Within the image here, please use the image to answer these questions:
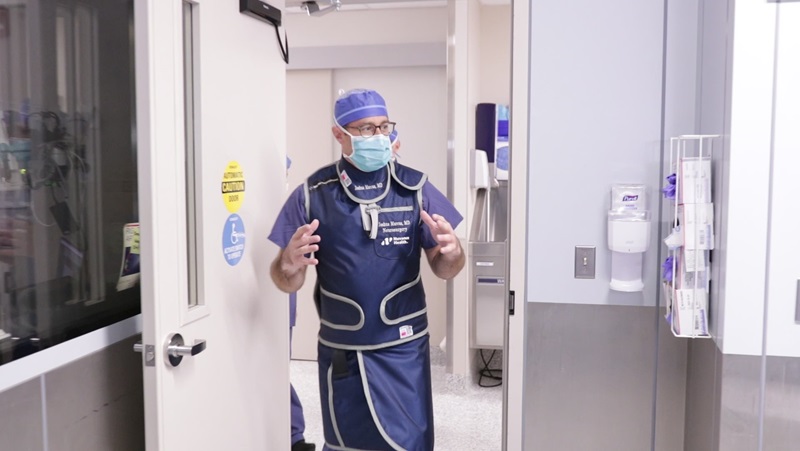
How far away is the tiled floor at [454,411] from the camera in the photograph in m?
3.53

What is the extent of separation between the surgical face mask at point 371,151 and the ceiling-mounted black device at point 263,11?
462 mm

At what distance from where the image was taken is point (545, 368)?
217 cm

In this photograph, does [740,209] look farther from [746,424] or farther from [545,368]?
[545,368]

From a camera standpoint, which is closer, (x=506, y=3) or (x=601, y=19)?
(x=601, y=19)

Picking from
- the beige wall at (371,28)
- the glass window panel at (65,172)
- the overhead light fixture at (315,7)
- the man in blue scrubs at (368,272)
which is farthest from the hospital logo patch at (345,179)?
the beige wall at (371,28)

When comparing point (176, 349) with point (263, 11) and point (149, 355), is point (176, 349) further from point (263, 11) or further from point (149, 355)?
point (263, 11)

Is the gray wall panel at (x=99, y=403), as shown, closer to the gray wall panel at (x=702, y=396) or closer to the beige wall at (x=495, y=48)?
the gray wall panel at (x=702, y=396)

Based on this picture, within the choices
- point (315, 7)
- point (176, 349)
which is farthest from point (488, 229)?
point (176, 349)

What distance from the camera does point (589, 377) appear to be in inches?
84.7

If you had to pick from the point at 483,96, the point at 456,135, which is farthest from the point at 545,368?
the point at 483,96

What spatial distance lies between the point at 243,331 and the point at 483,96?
3.02m

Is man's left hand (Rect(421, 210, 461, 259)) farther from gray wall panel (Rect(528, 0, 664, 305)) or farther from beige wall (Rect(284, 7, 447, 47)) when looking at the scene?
beige wall (Rect(284, 7, 447, 47))

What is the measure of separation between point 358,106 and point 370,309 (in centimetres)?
62

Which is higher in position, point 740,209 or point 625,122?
point 625,122
